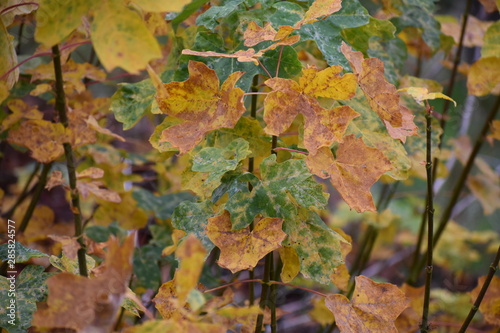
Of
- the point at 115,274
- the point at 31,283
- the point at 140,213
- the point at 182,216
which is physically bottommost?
the point at 140,213

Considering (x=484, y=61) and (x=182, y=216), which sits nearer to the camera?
(x=182, y=216)

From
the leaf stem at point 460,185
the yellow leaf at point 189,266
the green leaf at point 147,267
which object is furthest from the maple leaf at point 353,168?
the leaf stem at point 460,185

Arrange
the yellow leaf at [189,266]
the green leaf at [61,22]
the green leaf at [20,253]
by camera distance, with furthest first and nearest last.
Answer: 1. the green leaf at [20,253]
2. the green leaf at [61,22]
3. the yellow leaf at [189,266]

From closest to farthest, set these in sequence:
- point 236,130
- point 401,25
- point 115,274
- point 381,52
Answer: point 115,274
point 236,130
point 381,52
point 401,25

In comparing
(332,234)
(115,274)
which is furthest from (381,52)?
(115,274)

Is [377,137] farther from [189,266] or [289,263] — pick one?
[189,266]

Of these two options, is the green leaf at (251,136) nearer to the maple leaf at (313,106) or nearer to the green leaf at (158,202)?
the maple leaf at (313,106)

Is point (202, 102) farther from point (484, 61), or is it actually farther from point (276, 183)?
point (484, 61)
